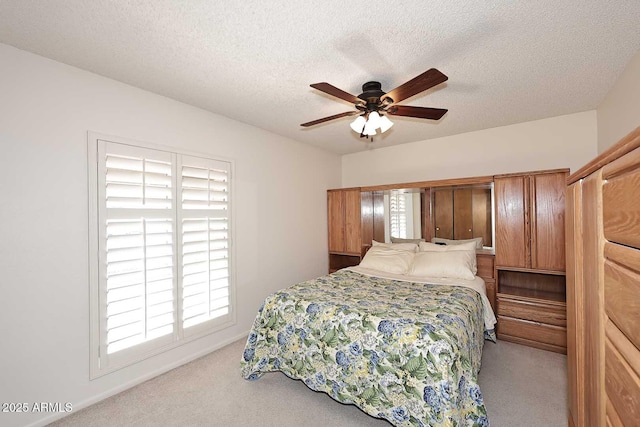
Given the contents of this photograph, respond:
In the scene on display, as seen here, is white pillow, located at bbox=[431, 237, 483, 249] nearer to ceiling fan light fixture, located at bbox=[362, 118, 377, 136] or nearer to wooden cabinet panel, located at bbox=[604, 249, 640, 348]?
ceiling fan light fixture, located at bbox=[362, 118, 377, 136]

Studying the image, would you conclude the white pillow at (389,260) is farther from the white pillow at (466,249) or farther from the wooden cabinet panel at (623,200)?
the wooden cabinet panel at (623,200)

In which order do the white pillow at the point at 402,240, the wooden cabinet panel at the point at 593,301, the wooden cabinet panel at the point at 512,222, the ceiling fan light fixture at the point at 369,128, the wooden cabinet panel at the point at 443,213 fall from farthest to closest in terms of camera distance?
the white pillow at the point at 402,240, the wooden cabinet panel at the point at 443,213, the wooden cabinet panel at the point at 512,222, the ceiling fan light fixture at the point at 369,128, the wooden cabinet panel at the point at 593,301

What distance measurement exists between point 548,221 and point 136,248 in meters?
4.05

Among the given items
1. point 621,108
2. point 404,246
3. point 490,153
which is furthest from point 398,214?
point 621,108

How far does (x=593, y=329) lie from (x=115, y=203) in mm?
3058

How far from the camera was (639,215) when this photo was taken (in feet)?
2.34

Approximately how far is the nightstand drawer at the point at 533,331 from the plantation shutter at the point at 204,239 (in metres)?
3.08

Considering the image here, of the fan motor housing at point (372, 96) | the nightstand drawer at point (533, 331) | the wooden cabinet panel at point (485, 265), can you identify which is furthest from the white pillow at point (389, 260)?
the fan motor housing at point (372, 96)

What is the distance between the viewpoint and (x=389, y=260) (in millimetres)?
3512

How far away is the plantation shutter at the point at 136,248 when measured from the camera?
2234 mm

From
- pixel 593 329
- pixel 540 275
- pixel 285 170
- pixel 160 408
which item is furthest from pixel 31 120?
pixel 540 275

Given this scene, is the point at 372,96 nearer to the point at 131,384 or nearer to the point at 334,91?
the point at 334,91

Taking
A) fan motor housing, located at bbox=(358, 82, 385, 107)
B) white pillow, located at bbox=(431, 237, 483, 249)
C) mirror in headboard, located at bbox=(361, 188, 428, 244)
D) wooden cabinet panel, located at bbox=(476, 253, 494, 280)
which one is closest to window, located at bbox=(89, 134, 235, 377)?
fan motor housing, located at bbox=(358, 82, 385, 107)

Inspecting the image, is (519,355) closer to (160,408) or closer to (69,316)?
(160,408)
